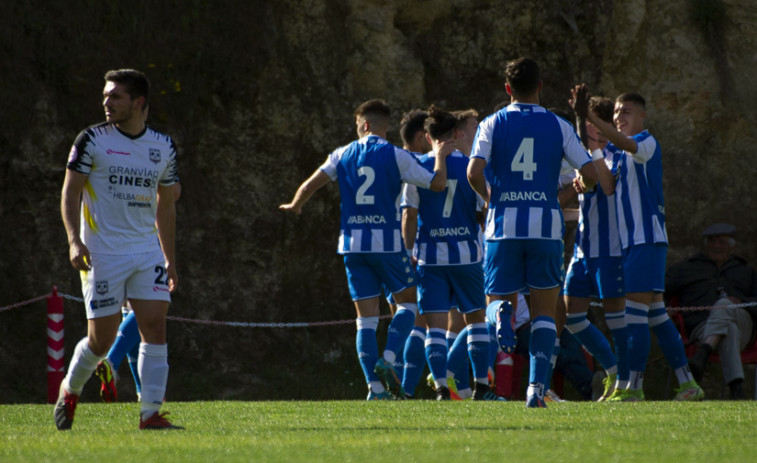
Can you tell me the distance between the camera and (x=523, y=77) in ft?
24.8

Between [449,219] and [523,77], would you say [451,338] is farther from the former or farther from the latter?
[523,77]

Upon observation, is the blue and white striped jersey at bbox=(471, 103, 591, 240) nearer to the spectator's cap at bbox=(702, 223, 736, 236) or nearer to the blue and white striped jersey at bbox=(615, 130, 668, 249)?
the blue and white striped jersey at bbox=(615, 130, 668, 249)

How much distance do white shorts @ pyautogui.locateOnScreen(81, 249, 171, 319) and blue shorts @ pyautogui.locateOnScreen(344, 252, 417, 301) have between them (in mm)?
3396

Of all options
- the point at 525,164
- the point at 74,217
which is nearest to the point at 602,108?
the point at 525,164

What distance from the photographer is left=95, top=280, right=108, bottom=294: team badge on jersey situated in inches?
245

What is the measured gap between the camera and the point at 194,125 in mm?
14344

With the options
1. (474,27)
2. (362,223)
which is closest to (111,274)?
(362,223)

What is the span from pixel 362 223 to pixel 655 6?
8.05 metres

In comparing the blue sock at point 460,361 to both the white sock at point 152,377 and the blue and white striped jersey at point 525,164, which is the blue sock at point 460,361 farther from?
the white sock at point 152,377

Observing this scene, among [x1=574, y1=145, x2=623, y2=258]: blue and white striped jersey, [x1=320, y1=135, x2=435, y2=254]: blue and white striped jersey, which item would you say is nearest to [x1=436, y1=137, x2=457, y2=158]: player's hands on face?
[x1=320, y1=135, x2=435, y2=254]: blue and white striped jersey

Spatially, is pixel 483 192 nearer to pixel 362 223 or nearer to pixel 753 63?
pixel 362 223

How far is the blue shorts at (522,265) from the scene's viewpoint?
24.3 ft

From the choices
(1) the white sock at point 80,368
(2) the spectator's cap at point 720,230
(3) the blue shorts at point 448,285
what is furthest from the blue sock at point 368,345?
(2) the spectator's cap at point 720,230

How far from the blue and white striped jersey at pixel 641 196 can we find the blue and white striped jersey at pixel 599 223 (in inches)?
2.7
